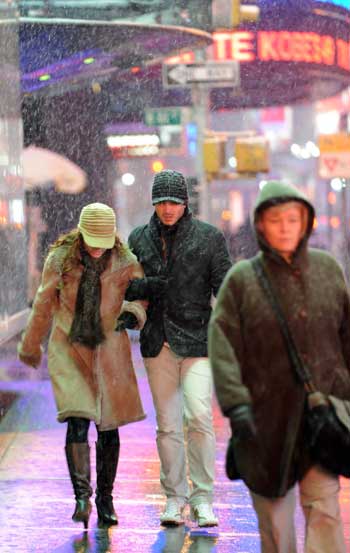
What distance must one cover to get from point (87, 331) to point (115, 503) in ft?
4.04

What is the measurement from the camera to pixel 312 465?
17.2 feet

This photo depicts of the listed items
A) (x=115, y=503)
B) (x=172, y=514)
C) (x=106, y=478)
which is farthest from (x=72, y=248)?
(x=115, y=503)

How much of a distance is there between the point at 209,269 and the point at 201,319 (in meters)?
0.27

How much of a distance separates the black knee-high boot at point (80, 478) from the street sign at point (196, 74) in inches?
396

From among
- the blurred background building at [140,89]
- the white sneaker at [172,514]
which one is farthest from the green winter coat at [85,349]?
the blurred background building at [140,89]

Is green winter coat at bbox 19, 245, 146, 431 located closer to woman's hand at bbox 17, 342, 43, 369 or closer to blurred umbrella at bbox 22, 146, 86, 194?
woman's hand at bbox 17, 342, 43, 369

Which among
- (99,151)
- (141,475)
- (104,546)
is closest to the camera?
(104,546)

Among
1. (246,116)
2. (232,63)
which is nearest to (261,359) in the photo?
(232,63)

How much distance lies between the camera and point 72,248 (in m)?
7.25

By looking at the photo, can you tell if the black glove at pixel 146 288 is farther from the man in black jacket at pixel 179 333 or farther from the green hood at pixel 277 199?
the green hood at pixel 277 199

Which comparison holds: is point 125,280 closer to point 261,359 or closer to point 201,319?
point 201,319

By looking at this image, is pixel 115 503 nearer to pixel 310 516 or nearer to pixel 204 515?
pixel 204 515

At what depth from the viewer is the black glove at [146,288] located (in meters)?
7.23

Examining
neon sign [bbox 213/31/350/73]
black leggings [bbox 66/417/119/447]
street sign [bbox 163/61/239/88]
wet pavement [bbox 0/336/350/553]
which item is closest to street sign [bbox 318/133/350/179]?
street sign [bbox 163/61/239/88]
